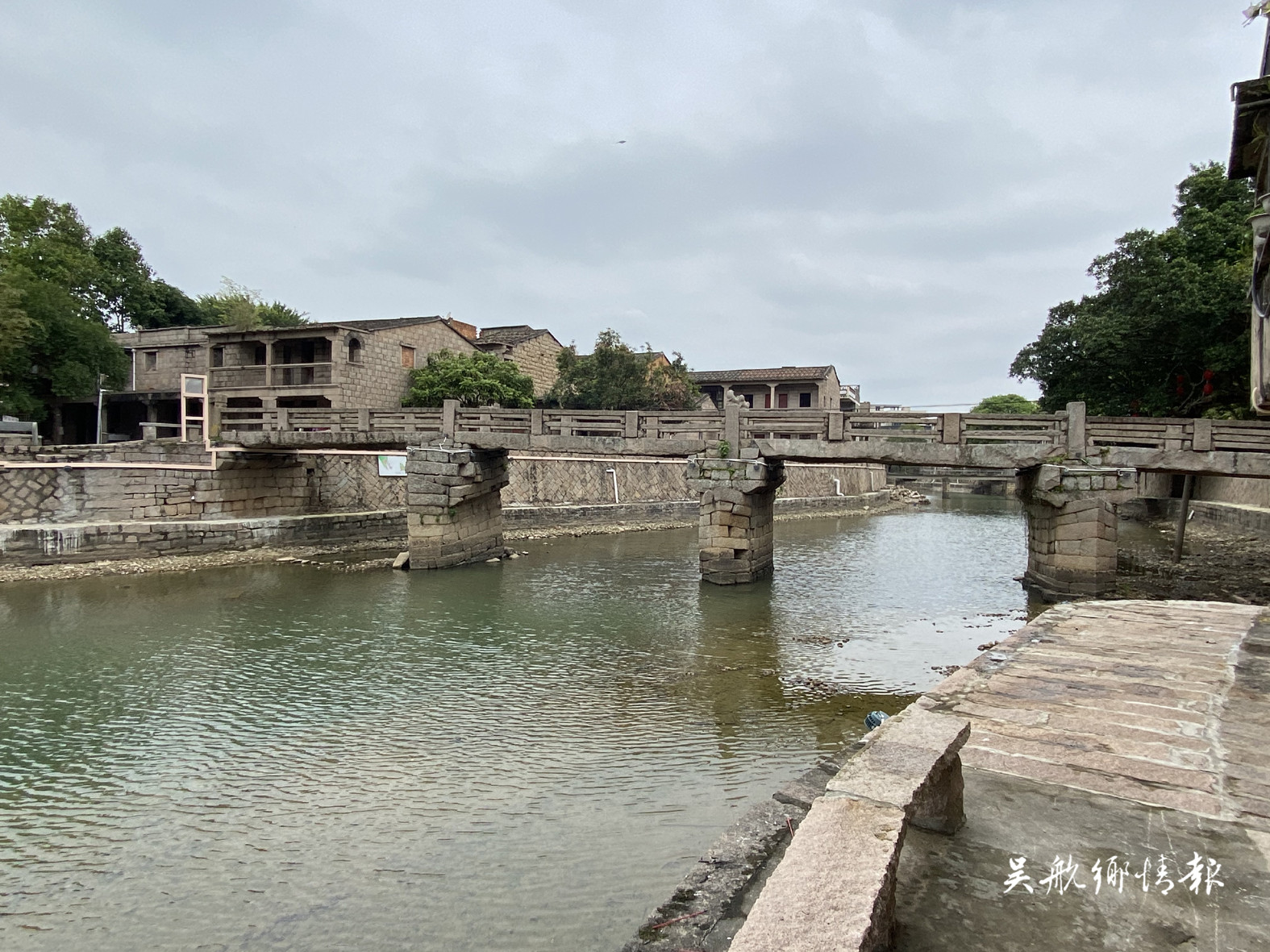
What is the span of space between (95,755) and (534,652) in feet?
17.4

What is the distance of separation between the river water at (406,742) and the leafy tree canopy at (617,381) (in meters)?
17.2

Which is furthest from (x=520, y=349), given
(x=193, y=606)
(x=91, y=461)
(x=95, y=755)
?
(x=95, y=755)

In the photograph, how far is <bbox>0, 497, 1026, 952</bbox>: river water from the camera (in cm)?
483

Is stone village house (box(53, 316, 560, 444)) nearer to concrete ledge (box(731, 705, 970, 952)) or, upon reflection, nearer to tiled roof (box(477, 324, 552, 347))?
tiled roof (box(477, 324, 552, 347))

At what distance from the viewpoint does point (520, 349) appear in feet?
118

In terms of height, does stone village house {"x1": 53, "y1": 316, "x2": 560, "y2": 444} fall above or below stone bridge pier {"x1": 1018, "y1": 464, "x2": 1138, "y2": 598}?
above

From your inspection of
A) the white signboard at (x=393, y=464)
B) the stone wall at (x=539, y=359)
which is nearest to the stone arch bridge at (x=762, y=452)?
the white signboard at (x=393, y=464)

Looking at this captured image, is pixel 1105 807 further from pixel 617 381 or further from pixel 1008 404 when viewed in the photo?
pixel 1008 404

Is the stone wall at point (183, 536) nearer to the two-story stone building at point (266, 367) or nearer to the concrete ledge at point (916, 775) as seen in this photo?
the two-story stone building at point (266, 367)

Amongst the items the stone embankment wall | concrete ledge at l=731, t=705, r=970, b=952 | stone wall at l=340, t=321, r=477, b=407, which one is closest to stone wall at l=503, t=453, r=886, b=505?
the stone embankment wall

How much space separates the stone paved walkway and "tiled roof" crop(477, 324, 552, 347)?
32219mm

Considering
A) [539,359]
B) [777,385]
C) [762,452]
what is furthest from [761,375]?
[762,452]

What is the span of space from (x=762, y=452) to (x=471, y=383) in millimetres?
16062

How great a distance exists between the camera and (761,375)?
4431cm
